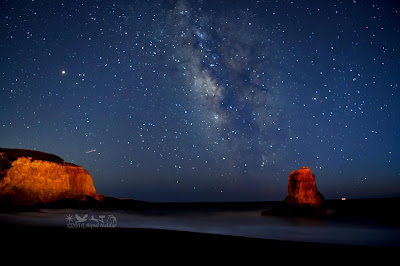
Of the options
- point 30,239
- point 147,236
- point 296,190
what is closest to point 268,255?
point 147,236

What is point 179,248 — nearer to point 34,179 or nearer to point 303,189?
point 303,189

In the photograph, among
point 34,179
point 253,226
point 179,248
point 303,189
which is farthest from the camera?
point 303,189

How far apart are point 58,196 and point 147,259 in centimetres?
4851

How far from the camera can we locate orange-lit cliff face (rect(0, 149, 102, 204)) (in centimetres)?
4391

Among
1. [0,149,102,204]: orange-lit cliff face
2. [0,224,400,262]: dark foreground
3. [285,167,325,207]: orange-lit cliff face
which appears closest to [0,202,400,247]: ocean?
[0,224,400,262]: dark foreground

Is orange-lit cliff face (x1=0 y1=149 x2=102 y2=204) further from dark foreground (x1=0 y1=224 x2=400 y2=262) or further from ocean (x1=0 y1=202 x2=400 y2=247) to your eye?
dark foreground (x1=0 y1=224 x2=400 y2=262)

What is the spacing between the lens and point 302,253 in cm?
932

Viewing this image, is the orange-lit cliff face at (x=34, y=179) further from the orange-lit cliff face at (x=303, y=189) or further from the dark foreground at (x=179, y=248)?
the dark foreground at (x=179, y=248)

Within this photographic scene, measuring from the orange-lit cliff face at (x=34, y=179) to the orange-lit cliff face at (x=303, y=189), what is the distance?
38559 millimetres

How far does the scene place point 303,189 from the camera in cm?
4769

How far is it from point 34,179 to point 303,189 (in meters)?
45.0

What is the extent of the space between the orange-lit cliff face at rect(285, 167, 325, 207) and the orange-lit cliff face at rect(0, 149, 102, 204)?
38559mm

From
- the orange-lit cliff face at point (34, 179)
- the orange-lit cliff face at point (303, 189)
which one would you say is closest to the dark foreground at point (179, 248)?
the orange-lit cliff face at point (303, 189)

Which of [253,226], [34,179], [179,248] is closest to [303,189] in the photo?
[253,226]
